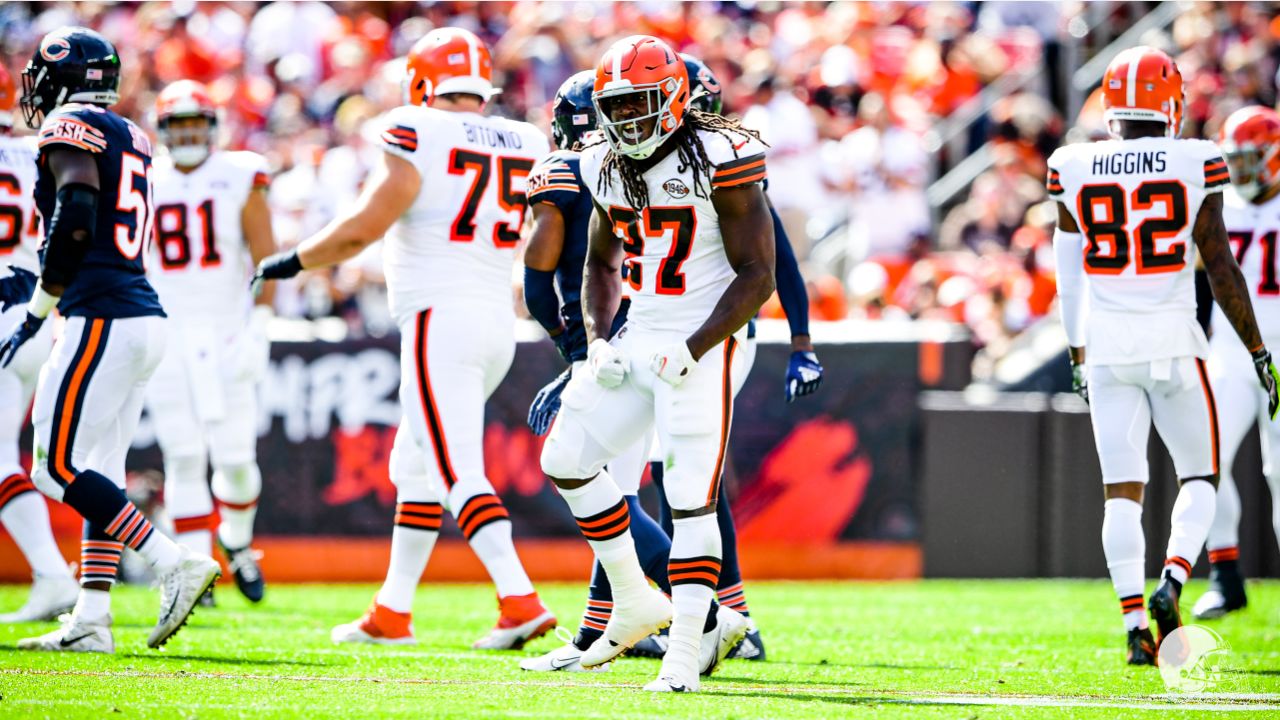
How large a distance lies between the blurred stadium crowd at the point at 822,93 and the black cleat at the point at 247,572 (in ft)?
9.20

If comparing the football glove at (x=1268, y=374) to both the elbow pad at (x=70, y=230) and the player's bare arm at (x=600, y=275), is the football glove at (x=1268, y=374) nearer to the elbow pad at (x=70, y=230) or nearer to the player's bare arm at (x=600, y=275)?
the player's bare arm at (x=600, y=275)

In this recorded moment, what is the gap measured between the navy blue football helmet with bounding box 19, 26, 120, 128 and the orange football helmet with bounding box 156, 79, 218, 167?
5.95ft

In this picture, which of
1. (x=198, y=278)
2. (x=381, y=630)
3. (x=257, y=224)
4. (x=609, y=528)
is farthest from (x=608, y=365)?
(x=198, y=278)

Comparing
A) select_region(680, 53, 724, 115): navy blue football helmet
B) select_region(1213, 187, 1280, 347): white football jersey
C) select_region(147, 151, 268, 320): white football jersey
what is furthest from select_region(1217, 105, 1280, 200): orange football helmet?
select_region(147, 151, 268, 320): white football jersey

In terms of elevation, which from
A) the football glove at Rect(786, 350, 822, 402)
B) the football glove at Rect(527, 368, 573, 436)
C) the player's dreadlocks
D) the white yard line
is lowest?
the white yard line

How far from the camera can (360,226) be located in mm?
6262

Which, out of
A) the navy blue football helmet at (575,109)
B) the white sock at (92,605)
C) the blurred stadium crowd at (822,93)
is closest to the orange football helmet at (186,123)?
the navy blue football helmet at (575,109)

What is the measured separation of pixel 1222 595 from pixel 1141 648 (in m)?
2.13

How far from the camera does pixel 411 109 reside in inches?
255

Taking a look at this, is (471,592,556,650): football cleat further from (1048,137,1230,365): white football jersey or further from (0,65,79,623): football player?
(1048,137,1230,365): white football jersey

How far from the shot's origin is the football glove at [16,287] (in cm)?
704

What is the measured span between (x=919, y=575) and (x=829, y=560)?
562 mm

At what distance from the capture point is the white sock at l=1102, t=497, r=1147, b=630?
6316mm

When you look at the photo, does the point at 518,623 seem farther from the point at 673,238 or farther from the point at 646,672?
the point at 673,238
